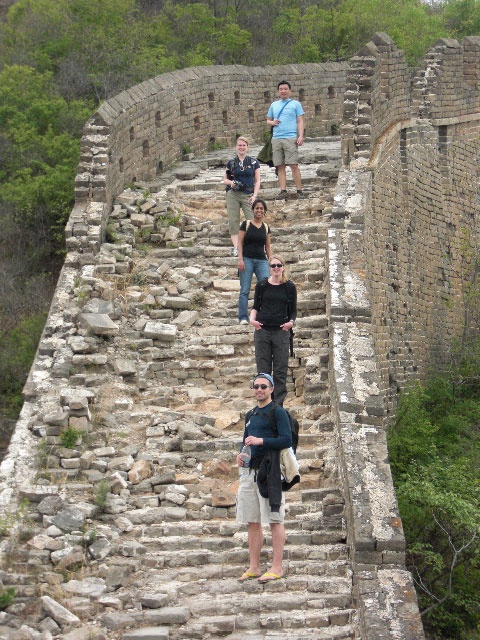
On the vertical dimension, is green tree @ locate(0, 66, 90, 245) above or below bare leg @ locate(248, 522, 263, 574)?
above

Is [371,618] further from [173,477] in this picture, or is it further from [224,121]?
[224,121]

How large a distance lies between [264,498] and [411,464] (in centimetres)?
475

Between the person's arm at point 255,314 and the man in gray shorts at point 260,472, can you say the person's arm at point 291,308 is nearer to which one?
the person's arm at point 255,314

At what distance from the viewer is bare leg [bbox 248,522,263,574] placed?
10.8 metres

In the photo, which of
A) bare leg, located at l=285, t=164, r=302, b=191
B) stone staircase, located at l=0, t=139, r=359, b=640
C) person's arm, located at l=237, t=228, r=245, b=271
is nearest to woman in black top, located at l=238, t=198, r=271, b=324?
person's arm, located at l=237, t=228, r=245, b=271

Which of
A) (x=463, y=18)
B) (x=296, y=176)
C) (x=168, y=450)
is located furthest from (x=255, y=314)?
(x=463, y=18)

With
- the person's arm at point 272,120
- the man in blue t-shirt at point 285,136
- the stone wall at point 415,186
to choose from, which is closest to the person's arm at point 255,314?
the stone wall at point 415,186

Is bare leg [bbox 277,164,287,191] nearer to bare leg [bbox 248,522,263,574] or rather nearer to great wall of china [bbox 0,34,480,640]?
great wall of china [bbox 0,34,480,640]

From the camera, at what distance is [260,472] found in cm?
1073

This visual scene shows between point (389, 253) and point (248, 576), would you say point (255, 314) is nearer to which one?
point (248, 576)

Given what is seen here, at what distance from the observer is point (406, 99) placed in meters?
19.4

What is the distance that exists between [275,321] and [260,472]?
222 centimetres

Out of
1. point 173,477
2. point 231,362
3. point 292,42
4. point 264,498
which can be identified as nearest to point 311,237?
point 231,362

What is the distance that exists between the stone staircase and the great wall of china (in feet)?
0.07
